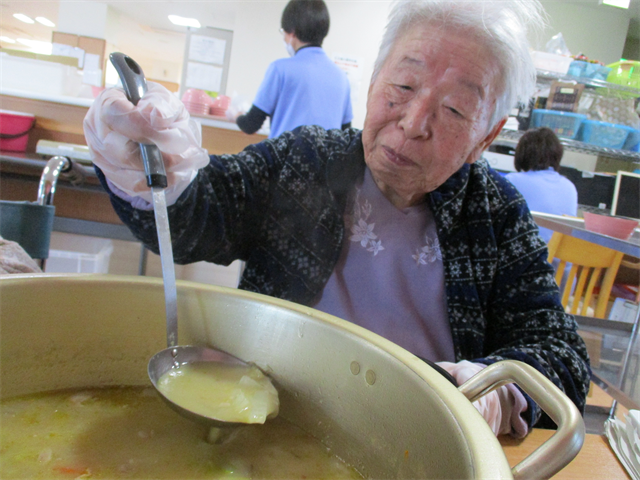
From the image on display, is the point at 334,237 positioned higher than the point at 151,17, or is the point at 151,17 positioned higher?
the point at 151,17

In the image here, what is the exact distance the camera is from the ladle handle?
1.88 feet

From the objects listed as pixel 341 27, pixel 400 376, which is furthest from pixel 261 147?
pixel 341 27

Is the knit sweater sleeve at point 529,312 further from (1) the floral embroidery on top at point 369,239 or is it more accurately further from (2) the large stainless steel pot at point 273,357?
(2) the large stainless steel pot at point 273,357

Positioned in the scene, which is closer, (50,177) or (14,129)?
(50,177)

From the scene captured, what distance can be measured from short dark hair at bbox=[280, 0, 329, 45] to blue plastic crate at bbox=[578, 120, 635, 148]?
3.01 meters

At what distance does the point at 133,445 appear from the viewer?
1.50 ft

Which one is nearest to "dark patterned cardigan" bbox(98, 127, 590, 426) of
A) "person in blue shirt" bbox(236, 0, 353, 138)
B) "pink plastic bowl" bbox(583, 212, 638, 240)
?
"pink plastic bowl" bbox(583, 212, 638, 240)

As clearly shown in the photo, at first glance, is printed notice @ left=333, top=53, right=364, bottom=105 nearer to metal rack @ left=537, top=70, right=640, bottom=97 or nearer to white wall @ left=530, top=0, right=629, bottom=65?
metal rack @ left=537, top=70, right=640, bottom=97

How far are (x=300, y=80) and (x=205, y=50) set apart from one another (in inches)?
180

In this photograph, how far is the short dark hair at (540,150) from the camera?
9.34ft

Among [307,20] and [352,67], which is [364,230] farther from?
[352,67]

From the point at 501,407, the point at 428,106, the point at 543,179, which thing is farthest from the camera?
the point at 543,179

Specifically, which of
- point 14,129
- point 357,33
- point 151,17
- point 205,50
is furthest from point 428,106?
point 151,17

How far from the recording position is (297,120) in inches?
95.3
